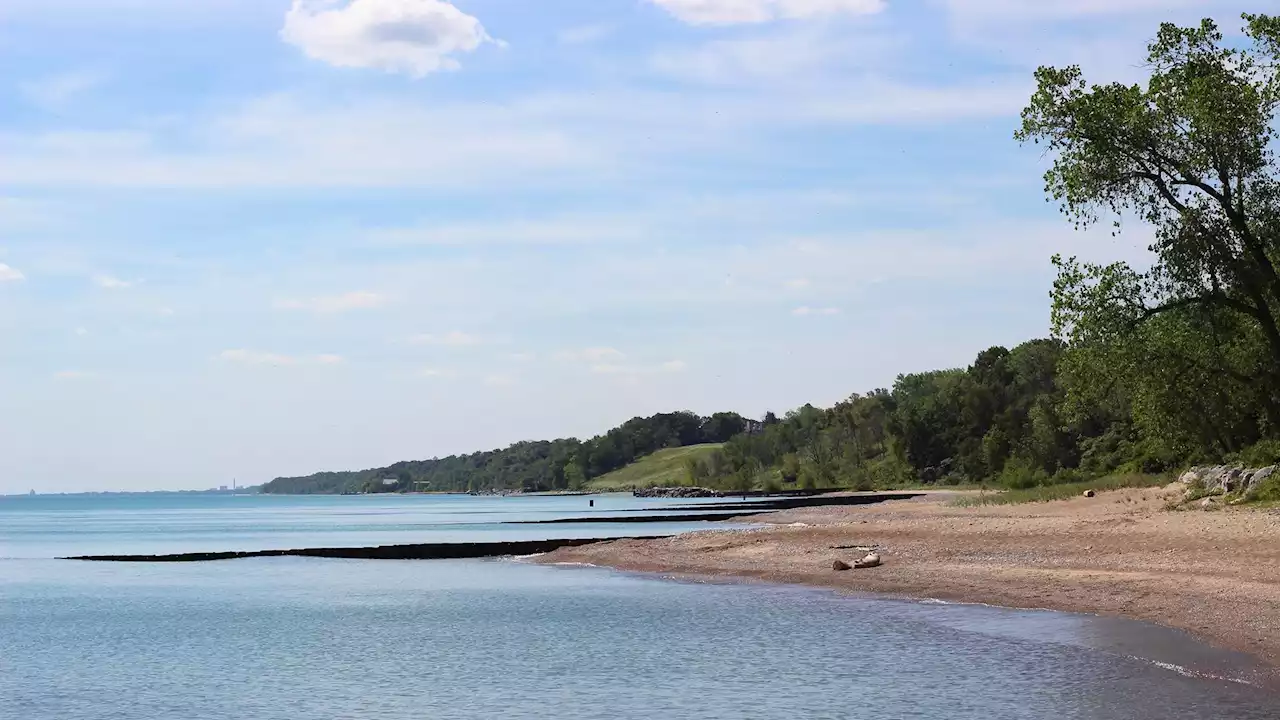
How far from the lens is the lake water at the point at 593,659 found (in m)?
24.3

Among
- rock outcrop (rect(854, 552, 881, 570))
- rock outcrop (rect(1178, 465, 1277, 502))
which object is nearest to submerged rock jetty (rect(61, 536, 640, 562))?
rock outcrop (rect(854, 552, 881, 570))

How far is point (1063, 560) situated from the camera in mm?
42812

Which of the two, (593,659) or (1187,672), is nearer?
(1187,672)

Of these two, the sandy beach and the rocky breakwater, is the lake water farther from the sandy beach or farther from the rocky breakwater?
the rocky breakwater

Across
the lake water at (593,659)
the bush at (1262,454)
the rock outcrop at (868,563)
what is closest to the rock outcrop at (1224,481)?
the bush at (1262,454)

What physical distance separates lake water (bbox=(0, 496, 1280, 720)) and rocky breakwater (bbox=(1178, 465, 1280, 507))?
63.3 feet

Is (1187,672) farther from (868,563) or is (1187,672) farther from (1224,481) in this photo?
(1224,481)

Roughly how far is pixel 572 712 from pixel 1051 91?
3491 centimetres

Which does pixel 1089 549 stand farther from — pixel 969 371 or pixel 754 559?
pixel 969 371

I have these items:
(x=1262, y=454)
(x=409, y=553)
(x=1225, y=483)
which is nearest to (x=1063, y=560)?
(x=1225, y=483)

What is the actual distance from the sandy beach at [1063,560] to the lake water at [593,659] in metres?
1.62

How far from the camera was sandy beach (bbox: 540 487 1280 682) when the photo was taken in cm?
3089

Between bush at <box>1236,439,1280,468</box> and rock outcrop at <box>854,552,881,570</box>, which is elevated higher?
bush at <box>1236,439,1280,468</box>

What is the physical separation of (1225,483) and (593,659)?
33812 millimetres
